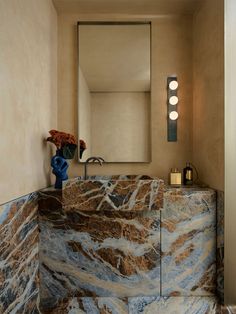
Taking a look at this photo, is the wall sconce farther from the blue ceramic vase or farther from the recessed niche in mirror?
the blue ceramic vase

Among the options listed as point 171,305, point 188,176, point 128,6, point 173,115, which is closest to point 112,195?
point 188,176

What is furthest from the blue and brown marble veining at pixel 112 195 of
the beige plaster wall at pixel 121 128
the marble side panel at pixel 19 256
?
the beige plaster wall at pixel 121 128

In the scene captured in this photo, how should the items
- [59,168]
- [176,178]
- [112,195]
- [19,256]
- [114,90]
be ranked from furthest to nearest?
[114,90] → [176,178] → [59,168] → [112,195] → [19,256]

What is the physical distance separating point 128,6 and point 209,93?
1.06 meters

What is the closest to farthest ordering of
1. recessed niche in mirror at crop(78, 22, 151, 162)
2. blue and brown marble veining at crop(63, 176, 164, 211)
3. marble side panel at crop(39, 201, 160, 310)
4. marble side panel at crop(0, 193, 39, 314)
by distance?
1. marble side panel at crop(0, 193, 39, 314)
2. blue and brown marble veining at crop(63, 176, 164, 211)
3. marble side panel at crop(39, 201, 160, 310)
4. recessed niche in mirror at crop(78, 22, 151, 162)

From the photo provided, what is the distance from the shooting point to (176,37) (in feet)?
7.29

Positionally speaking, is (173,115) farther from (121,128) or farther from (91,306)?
(91,306)

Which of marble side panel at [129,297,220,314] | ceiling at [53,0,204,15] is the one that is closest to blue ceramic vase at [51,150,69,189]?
marble side panel at [129,297,220,314]

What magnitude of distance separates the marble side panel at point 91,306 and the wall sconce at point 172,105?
1442 mm

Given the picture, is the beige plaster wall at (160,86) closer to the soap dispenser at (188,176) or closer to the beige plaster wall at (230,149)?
the soap dispenser at (188,176)

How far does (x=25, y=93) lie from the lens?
146cm

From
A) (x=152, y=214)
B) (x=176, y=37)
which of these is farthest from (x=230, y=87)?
(x=152, y=214)

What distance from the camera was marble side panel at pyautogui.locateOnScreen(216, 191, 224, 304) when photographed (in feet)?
5.46

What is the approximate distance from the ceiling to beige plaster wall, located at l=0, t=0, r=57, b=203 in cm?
17
